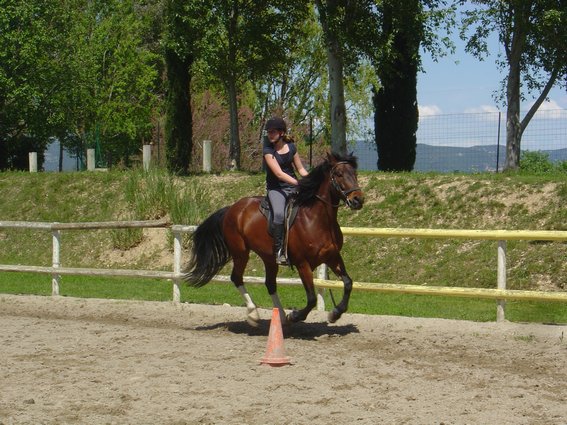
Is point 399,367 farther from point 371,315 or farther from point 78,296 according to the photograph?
point 78,296

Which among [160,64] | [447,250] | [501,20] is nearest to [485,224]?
[447,250]

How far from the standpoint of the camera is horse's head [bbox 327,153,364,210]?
10422mm

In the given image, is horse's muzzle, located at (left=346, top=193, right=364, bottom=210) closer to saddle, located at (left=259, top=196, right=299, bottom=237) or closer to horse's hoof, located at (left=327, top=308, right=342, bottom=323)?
saddle, located at (left=259, top=196, right=299, bottom=237)

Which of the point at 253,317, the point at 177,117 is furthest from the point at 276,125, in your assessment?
the point at 177,117

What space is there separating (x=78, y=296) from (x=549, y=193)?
9.89m

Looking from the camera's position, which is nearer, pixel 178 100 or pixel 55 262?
pixel 55 262

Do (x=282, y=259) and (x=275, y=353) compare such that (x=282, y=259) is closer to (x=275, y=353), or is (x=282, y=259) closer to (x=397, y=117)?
(x=275, y=353)

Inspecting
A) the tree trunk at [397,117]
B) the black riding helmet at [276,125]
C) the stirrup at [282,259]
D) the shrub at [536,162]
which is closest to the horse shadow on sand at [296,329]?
the stirrup at [282,259]

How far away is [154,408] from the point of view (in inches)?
295

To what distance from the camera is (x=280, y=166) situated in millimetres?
10945

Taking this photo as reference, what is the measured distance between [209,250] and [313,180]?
2.13 metres

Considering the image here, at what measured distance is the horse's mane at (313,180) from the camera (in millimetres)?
10867

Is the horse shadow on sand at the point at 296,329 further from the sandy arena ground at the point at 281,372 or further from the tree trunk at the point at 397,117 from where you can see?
the tree trunk at the point at 397,117

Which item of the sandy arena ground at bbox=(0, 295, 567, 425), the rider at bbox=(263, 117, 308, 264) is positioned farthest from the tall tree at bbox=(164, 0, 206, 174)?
the rider at bbox=(263, 117, 308, 264)
